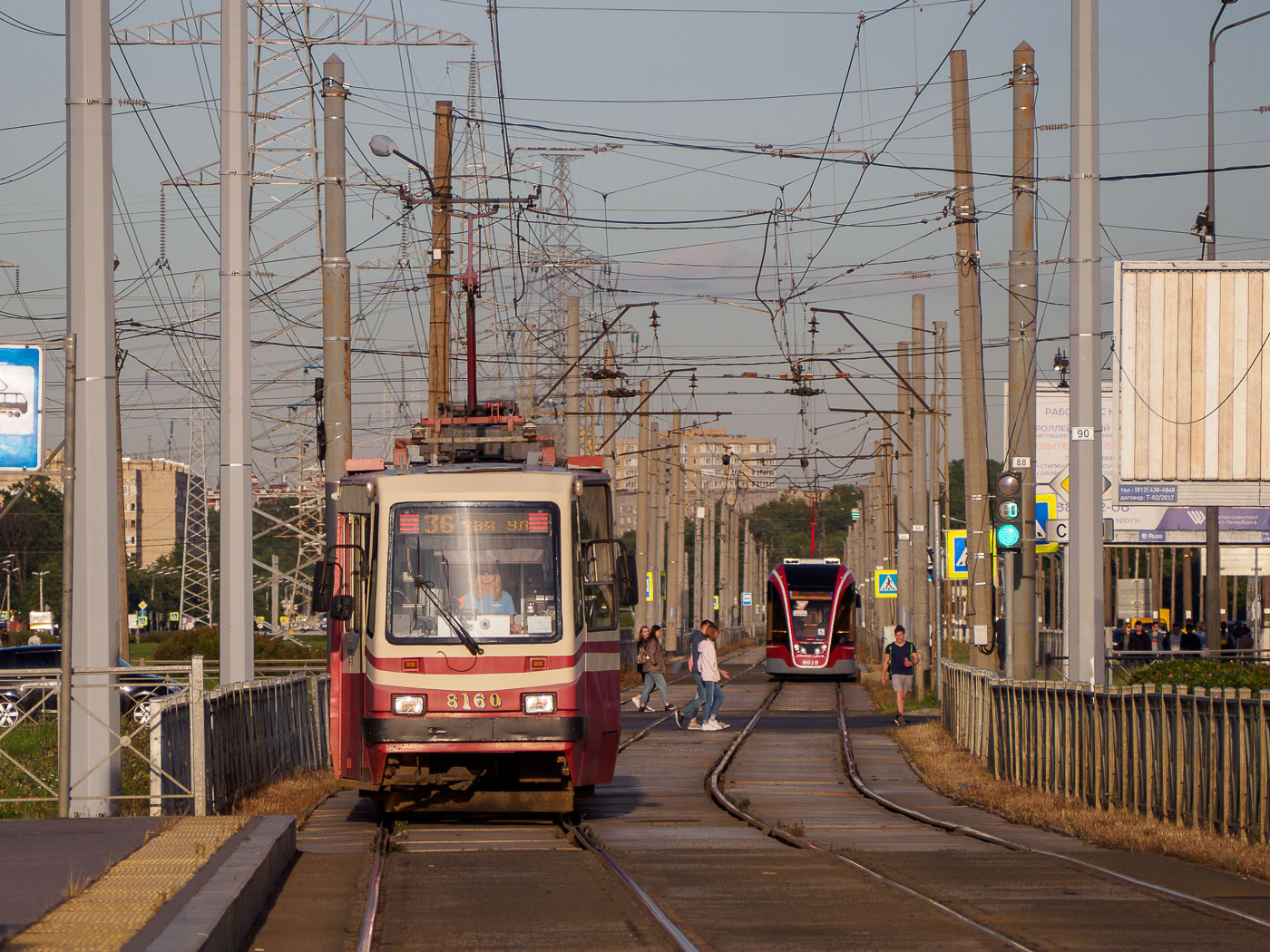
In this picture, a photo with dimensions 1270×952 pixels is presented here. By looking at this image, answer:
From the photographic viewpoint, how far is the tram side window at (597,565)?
589 inches

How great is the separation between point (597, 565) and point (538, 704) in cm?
148

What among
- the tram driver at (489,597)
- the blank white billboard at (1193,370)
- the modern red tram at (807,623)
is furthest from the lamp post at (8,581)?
the tram driver at (489,597)

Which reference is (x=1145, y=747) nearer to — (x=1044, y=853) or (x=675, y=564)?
(x=1044, y=853)

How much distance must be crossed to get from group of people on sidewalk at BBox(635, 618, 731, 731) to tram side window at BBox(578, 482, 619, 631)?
1129cm

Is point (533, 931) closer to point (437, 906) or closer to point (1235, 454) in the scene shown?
point (437, 906)

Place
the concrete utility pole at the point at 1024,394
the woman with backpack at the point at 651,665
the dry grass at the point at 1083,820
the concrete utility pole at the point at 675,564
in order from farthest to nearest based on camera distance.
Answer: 1. the concrete utility pole at the point at 675,564
2. the woman with backpack at the point at 651,665
3. the concrete utility pole at the point at 1024,394
4. the dry grass at the point at 1083,820

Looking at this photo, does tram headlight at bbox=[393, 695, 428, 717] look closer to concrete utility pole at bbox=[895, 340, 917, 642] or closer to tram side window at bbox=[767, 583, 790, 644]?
concrete utility pole at bbox=[895, 340, 917, 642]

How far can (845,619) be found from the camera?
51.0m

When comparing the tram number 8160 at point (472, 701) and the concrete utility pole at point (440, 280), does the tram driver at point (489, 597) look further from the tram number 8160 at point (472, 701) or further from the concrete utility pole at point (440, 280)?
the concrete utility pole at point (440, 280)

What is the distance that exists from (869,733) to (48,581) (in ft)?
365

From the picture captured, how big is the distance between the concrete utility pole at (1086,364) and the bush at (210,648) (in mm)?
31172

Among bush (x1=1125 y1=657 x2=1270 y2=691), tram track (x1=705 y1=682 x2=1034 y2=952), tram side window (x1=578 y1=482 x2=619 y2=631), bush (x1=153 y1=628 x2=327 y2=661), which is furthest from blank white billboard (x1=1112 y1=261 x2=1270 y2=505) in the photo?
bush (x1=153 y1=628 x2=327 y2=661)

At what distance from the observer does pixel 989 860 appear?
11.8 metres

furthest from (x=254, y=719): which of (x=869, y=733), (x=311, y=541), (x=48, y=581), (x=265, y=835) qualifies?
(x=48, y=581)
